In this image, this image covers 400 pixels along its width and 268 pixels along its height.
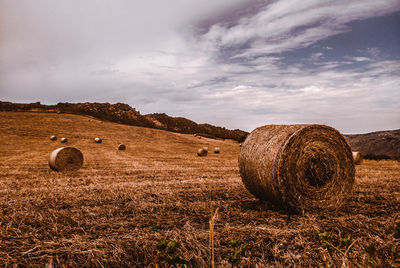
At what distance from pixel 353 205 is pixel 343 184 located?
1.60 feet

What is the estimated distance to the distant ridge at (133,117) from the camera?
1829 inches

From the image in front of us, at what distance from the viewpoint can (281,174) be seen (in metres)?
5.18

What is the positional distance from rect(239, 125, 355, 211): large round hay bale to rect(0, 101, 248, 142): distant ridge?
3927 cm

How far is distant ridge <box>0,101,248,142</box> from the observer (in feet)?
152

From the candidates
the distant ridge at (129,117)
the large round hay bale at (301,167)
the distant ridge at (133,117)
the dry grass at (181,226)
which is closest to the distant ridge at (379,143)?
the distant ridge at (129,117)

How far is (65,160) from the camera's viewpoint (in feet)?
40.5

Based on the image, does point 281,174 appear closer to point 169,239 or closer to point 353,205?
point 353,205

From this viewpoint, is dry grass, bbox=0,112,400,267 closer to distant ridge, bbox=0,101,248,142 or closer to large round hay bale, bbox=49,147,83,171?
large round hay bale, bbox=49,147,83,171

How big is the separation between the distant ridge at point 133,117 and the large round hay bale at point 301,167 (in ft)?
129

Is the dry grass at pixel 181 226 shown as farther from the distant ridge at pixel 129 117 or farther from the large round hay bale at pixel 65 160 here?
the distant ridge at pixel 129 117

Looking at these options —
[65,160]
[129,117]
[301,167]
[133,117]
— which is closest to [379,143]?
[301,167]

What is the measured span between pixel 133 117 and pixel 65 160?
41.9m

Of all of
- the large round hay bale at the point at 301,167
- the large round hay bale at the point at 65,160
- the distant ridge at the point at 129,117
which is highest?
the distant ridge at the point at 129,117

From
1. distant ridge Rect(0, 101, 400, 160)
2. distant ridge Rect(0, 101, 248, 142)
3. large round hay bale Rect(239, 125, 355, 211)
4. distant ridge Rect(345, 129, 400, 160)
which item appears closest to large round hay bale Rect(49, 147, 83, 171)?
large round hay bale Rect(239, 125, 355, 211)
